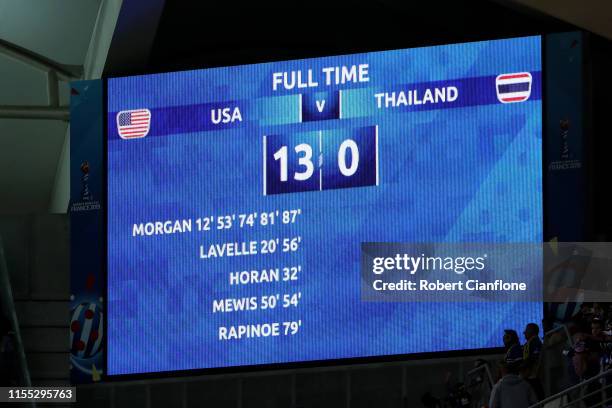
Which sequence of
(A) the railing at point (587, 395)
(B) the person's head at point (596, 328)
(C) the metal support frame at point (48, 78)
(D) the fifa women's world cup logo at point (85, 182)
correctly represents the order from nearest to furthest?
(A) the railing at point (587, 395)
(B) the person's head at point (596, 328)
(D) the fifa women's world cup logo at point (85, 182)
(C) the metal support frame at point (48, 78)

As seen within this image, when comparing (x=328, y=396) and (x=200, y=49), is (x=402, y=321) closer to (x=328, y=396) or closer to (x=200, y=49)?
(x=328, y=396)

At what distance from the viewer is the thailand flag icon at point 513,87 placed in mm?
16078

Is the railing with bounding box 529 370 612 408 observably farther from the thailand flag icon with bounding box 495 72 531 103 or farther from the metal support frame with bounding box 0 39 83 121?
the metal support frame with bounding box 0 39 83 121

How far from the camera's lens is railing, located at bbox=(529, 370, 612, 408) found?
1185 centimetres

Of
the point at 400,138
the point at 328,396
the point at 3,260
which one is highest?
the point at 400,138

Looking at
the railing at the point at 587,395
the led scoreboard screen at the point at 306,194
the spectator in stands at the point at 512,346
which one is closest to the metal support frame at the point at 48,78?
the led scoreboard screen at the point at 306,194

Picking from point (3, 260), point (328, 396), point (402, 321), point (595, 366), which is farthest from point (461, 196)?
point (3, 260)

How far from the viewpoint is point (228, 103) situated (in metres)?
17.1

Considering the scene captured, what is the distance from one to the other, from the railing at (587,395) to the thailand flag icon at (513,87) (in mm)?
3715

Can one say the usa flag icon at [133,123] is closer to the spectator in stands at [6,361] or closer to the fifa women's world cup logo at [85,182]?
the fifa women's world cup logo at [85,182]

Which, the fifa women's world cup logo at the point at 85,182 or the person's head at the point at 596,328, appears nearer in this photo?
the person's head at the point at 596,328

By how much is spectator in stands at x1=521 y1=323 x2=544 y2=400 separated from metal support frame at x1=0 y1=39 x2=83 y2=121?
31.2 feet

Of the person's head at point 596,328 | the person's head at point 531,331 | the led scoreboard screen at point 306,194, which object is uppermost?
the led scoreboard screen at point 306,194

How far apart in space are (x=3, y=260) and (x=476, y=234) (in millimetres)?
5885
